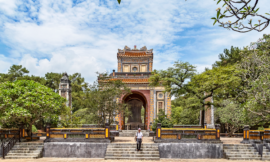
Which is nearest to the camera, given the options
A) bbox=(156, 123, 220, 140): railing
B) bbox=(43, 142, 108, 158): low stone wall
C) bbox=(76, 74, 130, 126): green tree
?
bbox=(43, 142, 108, 158): low stone wall

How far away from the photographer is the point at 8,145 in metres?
13.7

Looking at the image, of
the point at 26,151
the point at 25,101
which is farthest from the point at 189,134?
the point at 25,101

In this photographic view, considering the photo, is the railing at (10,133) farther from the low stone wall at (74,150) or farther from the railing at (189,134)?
the railing at (189,134)

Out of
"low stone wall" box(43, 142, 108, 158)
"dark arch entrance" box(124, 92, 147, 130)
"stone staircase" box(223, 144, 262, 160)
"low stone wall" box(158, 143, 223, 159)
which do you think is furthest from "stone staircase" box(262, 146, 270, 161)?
"dark arch entrance" box(124, 92, 147, 130)

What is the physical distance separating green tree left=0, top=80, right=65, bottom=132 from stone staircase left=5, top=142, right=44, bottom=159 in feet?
5.19

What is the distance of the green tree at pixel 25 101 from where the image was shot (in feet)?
42.8

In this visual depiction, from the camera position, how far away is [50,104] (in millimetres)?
14000

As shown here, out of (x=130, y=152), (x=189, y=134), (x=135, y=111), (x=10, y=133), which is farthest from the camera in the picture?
(x=135, y=111)

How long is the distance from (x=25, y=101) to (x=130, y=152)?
6.59 m

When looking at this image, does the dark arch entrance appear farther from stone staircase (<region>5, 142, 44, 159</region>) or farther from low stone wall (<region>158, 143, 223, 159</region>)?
stone staircase (<region>5, 142, 44, 159</region>)

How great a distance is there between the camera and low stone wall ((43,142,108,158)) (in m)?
13.8

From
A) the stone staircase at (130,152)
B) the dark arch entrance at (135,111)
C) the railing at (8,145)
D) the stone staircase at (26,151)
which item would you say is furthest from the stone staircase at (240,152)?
the dark arch entrance at (135,111)

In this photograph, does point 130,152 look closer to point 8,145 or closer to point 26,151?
point 26,151

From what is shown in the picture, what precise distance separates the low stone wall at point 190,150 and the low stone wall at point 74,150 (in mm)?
3539
